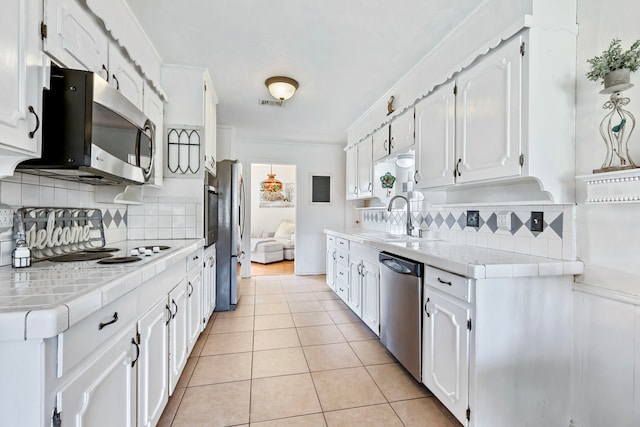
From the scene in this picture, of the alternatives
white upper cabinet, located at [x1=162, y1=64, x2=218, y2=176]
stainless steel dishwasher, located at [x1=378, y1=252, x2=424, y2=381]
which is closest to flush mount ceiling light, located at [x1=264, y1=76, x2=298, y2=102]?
white upper cabinet, located at [x1=162, y1=64, x2=218, y2=176]

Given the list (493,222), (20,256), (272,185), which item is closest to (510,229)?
(493,222)

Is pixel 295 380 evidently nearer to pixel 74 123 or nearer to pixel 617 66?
pixel 74 123

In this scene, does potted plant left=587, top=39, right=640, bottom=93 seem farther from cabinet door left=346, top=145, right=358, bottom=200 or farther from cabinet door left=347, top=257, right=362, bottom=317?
cabinet door left=346, top=145, right=358, bottom=200

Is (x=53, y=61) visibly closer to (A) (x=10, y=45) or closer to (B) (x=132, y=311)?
(A) (x=10, y=45)

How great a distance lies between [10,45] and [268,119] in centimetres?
326

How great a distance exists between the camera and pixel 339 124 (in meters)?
4.31

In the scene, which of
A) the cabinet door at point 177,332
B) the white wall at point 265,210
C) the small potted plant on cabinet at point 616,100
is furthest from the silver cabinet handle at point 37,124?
the white wall at point 265,210

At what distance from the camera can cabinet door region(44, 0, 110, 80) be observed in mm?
1181

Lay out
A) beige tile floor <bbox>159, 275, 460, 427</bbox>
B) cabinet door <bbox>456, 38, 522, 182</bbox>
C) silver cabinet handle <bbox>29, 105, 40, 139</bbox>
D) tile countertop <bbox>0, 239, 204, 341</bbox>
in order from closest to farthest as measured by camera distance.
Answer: tile countertop <bbox>0, 239, 204, 341</bbox> < silver cabinet handle <bbox>29, 105, 40, 139</bbox> < cabinet door <bbox>456, 38, 522, 182</bbox> < beige tile floor <bbox>159, 275, 460, 427</bbox>

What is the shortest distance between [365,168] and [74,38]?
300 cm

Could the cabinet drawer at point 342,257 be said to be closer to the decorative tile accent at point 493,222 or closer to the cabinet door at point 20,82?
the decorative tile accent at point 493,222

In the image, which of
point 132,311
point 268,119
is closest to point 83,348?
point 132,311

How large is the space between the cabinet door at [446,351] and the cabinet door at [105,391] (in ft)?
4.87

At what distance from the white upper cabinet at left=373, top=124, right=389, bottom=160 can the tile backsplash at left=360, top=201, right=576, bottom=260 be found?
2.23 ft
